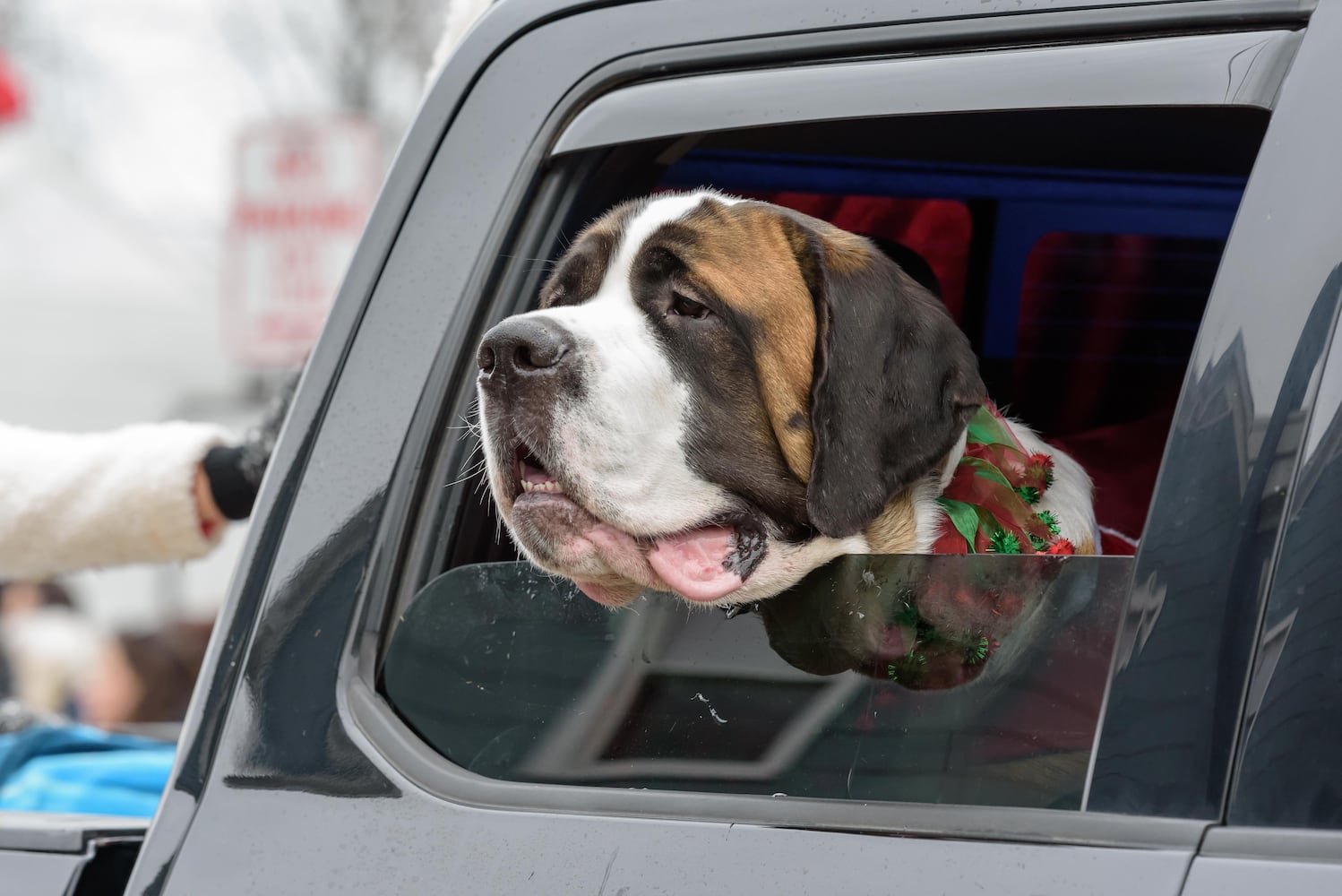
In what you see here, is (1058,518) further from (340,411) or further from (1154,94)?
(340,411)

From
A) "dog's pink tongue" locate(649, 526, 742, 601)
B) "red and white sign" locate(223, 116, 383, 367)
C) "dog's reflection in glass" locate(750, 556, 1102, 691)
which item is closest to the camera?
"dog's reflection in glass" locate(750, 556, 1102, 691)

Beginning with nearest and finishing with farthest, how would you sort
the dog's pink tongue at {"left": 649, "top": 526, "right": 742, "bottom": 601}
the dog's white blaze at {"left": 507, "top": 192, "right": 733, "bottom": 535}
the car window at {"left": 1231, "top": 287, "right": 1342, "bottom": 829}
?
the car window at {"left": 1231, "top": 287, "right": 1342, "bottom": 829}, the dog's pink tongue at {"left": 649, "top": 526, "right": 742, "bottom": 601}, the dog's white blaze at {"left": 507, "top": 192, "right": 733, "bottom": 535}

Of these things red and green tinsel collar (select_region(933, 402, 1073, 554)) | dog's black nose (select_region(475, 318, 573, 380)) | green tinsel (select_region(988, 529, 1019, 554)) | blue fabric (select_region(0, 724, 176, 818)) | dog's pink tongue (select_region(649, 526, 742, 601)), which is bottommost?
blue fabric (select_region(0, 724, 176, 818))

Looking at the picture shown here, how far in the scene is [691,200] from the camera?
86.0 inches

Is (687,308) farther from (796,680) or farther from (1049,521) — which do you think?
(796,680)

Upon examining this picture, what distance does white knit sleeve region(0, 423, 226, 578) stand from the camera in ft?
9.61

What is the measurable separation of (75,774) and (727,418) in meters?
1.94

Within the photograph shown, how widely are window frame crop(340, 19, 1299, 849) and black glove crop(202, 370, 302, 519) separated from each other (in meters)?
1.26

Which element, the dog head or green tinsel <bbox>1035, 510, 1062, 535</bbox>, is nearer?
the dog head

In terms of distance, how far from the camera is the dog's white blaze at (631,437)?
1.87 metres

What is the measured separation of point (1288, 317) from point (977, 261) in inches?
65.6

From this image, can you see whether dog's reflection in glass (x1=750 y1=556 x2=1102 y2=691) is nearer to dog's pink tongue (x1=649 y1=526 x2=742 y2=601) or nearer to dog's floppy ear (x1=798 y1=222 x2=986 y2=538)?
dog's pink tongue (x1=649 y1=526 x2=742 y2=601)

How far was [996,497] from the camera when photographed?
206 cm

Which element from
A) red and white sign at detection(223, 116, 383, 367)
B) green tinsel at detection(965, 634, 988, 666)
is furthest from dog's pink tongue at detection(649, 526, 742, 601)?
red and white sign at detection(223, 116, 383, 367)
